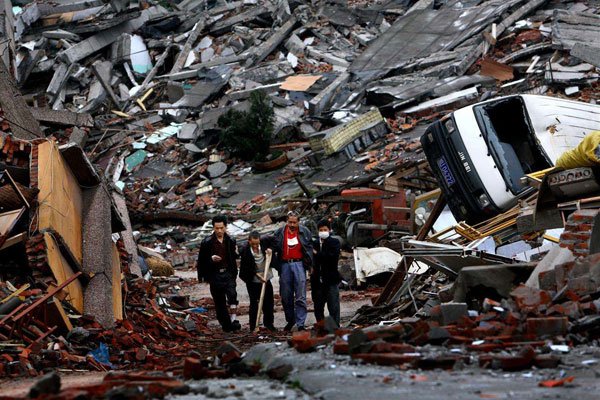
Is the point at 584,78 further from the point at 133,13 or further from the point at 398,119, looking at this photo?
the point at 133,13

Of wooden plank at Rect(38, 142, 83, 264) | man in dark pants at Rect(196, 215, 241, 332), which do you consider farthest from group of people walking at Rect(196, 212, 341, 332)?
wooden plank at Rect(38, 142, 83, 264)

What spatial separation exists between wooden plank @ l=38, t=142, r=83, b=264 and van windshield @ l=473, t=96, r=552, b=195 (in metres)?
5.47

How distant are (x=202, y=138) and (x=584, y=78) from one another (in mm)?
10767

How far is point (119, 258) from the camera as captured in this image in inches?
574

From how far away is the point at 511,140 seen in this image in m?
15.6

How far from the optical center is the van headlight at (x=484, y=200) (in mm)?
14870

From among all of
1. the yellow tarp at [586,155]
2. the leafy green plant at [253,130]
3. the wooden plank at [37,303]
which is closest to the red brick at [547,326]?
the yellow tarp at [586,155]

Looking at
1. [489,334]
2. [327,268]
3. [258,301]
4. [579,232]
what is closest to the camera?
[489,334]

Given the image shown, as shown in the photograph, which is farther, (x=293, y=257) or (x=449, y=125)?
(x=449, y=125)

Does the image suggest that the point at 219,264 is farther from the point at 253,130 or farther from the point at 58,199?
the point at 253,130

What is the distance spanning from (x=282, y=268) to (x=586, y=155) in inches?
138

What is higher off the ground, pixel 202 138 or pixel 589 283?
pixel 589 283

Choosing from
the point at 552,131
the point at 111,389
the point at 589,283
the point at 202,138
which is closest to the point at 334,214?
the point at 552,131

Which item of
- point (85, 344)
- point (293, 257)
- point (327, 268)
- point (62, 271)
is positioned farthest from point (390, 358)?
point (327, 268)
